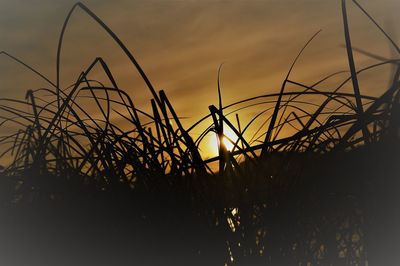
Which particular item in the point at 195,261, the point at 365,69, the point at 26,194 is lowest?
the point at 195,261

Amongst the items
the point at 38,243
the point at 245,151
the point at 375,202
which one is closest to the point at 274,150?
the point at 245,151

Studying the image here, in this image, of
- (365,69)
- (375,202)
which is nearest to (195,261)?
(375,202)

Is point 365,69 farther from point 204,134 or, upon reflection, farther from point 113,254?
point 113,254

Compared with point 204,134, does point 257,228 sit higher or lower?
lower

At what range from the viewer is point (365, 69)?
27.1 inches

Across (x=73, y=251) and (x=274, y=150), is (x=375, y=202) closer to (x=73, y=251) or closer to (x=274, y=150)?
(x=274, y=150)

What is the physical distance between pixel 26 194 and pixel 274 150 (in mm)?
301

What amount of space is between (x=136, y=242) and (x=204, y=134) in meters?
0.22

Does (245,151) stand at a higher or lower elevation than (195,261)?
higher

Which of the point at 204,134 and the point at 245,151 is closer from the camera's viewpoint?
the point at 245,151

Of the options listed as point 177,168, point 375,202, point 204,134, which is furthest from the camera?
point 204,134

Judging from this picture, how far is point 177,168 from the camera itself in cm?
61

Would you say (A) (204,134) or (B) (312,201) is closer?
(B) (312,201)

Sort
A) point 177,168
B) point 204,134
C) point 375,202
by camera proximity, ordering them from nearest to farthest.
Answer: point 375,202 → point 177,168 → point 204,134
